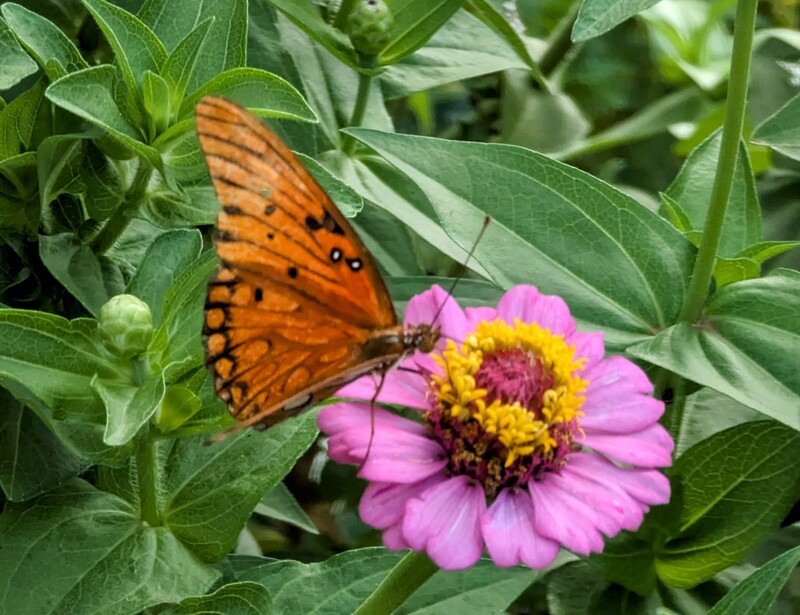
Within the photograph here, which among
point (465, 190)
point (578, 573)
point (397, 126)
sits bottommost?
point (578, 573)

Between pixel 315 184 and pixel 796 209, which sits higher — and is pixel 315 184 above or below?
above

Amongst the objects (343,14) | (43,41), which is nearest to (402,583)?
(43,41)

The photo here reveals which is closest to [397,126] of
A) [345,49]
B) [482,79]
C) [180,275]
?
[482,79]

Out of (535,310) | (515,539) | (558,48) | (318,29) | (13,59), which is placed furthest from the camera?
(558,48)

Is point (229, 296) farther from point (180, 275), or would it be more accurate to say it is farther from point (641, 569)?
point (641, 569)

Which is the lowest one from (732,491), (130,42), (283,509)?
(283,509)

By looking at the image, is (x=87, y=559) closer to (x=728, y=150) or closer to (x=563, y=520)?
(x=563, y=520)

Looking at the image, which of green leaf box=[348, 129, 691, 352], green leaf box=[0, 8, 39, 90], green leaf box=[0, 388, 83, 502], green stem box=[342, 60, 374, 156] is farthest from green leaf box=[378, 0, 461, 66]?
green leaf box=[0, 388, 83, 502]

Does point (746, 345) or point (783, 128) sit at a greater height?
point (783, 128)
